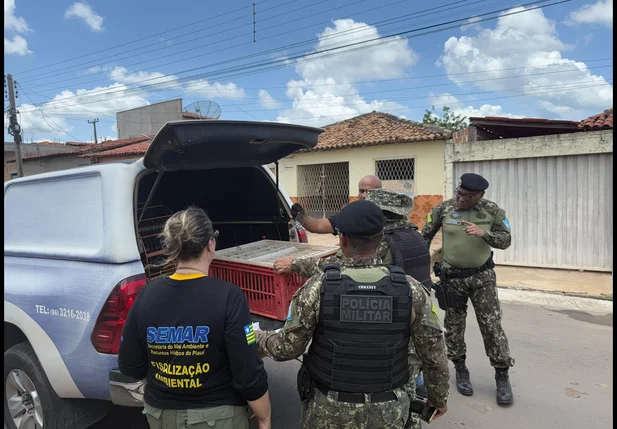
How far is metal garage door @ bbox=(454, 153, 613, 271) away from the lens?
7410mm

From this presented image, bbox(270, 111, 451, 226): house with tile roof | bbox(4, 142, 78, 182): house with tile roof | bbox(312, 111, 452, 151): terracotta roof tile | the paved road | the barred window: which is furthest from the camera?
bbox(4, 142, 78, 182): house with tile roof

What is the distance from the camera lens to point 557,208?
7805mm

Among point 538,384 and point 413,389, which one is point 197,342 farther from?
point 538,384

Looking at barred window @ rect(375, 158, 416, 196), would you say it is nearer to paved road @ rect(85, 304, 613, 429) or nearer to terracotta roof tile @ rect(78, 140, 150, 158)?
paved road @ rect(85, 304, 613, 429)

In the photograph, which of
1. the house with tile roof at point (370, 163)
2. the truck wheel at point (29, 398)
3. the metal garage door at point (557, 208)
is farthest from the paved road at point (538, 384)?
the house with tile roof at point (370, 163)

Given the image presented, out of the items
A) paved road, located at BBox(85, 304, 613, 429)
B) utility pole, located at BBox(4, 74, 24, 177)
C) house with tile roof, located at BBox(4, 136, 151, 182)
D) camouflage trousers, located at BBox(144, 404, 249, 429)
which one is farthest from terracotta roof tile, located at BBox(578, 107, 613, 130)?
utility pole, located at BBox(4, 74, 24, 177)

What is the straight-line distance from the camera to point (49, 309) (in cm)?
230

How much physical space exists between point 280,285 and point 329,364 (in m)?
0.91

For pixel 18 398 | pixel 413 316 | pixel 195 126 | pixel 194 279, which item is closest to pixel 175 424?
pixel 194 279

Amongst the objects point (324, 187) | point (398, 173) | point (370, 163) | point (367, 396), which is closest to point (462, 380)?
point (367, 396)

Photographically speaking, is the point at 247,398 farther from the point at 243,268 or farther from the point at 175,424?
the point at 243,268

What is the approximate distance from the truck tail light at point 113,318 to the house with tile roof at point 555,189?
790cm

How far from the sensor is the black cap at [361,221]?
5.38ft

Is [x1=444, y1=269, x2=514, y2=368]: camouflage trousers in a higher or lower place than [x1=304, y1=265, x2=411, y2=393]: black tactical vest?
lower
